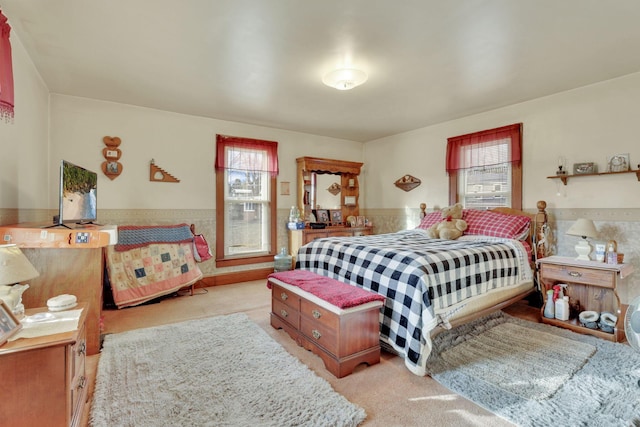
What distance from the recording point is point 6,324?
1.29 meters

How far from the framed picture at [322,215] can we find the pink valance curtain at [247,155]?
39.1 inches

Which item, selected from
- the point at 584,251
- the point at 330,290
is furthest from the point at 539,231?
the point at 330,290

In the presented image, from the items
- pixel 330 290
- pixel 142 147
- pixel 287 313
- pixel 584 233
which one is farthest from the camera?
pixel 142 147

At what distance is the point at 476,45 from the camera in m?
2.48

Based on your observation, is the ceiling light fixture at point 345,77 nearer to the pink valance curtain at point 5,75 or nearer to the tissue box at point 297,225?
the pink valance curtain at point 5,75

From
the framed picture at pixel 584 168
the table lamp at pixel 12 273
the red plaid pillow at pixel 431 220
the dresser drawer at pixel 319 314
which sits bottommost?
the dresser drawer at pixel 319 314

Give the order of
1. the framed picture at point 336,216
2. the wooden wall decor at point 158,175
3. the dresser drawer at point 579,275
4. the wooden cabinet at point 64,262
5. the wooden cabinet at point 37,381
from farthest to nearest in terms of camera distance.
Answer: the framed picture at point 336,216 < the wooden wall decor at point 158,175 < the dresser drawer at point 579,275 < the wooden cabinet at point 64,262 < the wooden cabinet at point 37,381

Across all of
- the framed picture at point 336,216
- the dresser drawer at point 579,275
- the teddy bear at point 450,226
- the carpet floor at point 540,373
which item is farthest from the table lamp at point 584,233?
the framed picture at point 336,216

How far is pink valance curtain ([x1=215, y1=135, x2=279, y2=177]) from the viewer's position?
456 cm

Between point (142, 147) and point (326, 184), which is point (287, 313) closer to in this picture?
point (142, 147)

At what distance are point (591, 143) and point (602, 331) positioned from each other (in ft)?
6.44

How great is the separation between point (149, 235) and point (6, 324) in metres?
2.71

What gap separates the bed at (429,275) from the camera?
2.14 metres

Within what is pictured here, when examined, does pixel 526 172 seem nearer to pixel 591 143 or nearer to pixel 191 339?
pixel 591 143
